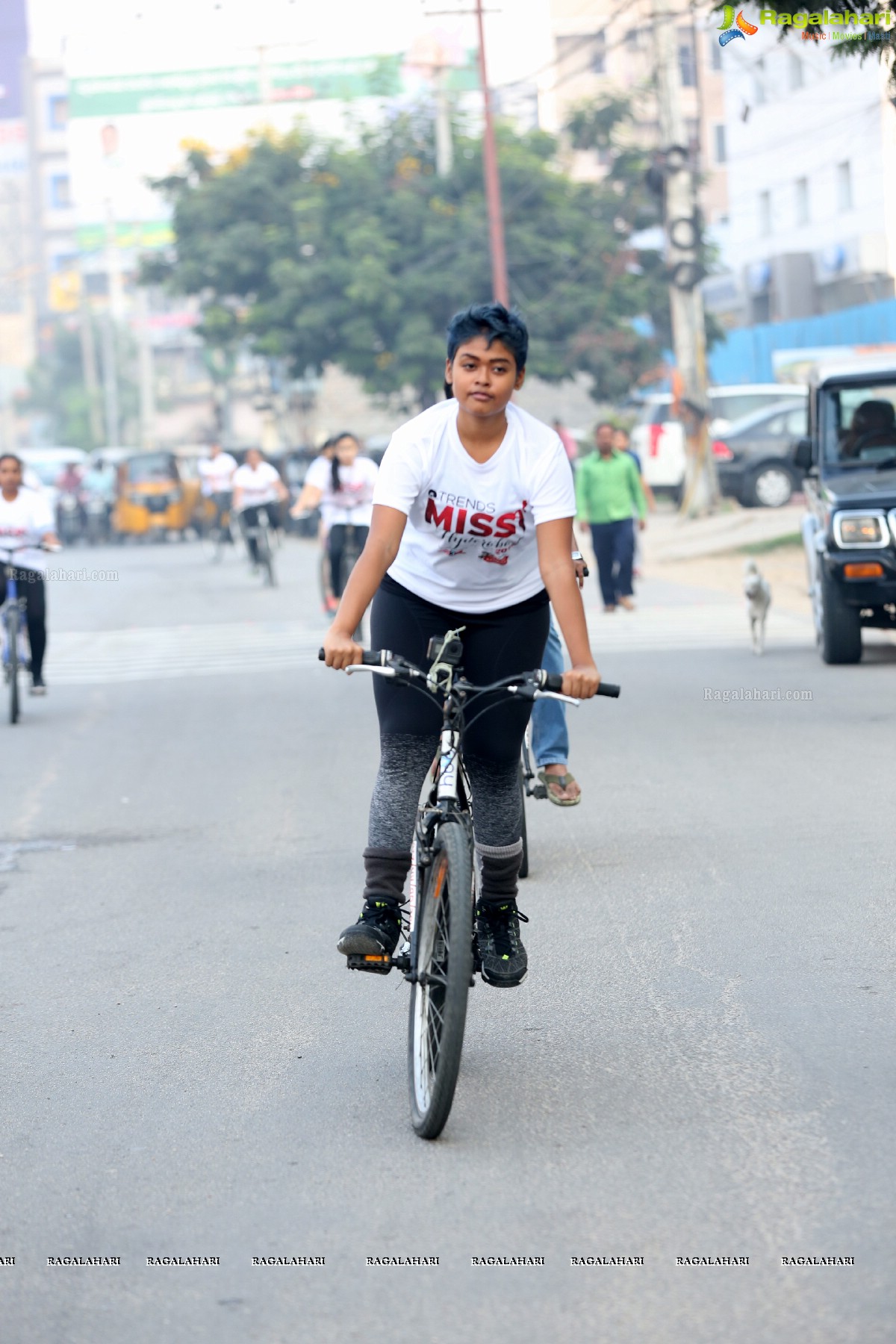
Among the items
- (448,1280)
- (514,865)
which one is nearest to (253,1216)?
(448,1280)

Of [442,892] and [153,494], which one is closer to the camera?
[442,892]

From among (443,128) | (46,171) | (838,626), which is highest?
(46,171)

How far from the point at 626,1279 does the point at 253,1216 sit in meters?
0.84

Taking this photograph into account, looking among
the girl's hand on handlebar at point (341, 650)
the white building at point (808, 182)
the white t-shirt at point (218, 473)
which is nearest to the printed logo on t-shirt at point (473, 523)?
the girl's hand on handlebar at point (341, 650)

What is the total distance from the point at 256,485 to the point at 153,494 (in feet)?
61.7

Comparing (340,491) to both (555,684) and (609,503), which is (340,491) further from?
(555,684)

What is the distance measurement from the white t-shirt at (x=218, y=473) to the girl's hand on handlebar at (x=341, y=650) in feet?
103

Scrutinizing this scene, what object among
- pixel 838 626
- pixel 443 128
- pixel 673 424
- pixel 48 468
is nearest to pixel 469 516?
pixel 838 626

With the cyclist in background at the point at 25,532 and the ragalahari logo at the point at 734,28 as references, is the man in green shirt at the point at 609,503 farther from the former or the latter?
the ragalahari logo at the point at 734,28

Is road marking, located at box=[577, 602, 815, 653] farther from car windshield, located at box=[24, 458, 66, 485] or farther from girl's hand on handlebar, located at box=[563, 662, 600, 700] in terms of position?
car windshield, located at box=[24, 458, 66, 485]

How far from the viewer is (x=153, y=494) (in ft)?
147

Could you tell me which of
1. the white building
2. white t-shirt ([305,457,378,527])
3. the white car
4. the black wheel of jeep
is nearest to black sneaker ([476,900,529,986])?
the black wheel of jeep

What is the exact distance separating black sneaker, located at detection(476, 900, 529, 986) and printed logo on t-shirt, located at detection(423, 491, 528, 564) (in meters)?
0.89

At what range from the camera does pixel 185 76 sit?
76562mm
